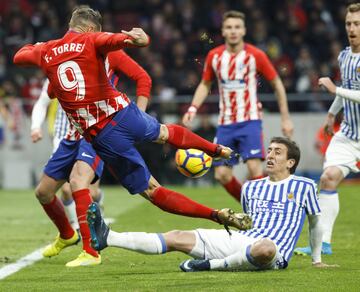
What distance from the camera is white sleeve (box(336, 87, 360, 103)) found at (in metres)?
9.71

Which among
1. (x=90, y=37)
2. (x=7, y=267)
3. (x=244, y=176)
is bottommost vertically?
(x=244, y=176)

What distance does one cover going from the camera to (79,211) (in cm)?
920

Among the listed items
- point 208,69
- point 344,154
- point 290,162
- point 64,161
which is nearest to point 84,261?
point 64,161

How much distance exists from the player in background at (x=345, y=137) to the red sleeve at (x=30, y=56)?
3.00m

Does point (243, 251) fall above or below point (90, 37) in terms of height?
below

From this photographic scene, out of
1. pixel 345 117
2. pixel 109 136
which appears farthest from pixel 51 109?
pixel 109 136

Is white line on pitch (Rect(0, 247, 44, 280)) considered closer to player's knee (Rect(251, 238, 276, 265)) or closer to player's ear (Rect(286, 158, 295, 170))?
player's knee (Rect(251, 238, 276, 265))

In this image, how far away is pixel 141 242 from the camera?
801 cm

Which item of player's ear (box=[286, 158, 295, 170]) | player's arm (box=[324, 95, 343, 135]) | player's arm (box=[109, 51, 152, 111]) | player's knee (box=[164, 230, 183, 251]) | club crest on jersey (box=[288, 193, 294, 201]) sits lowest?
player's knee (box=[164, 230, 183, 251])

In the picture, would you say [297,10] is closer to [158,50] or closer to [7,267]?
[158,50]

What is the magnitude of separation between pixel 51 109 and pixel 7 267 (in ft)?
36.5

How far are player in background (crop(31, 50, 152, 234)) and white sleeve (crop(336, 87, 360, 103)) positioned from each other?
1.80 metres

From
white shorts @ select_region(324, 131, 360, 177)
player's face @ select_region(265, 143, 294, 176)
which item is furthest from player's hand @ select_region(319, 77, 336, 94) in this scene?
player's face @ select_region(265, 143, 294, 176)

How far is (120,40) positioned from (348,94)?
3.03 meters
